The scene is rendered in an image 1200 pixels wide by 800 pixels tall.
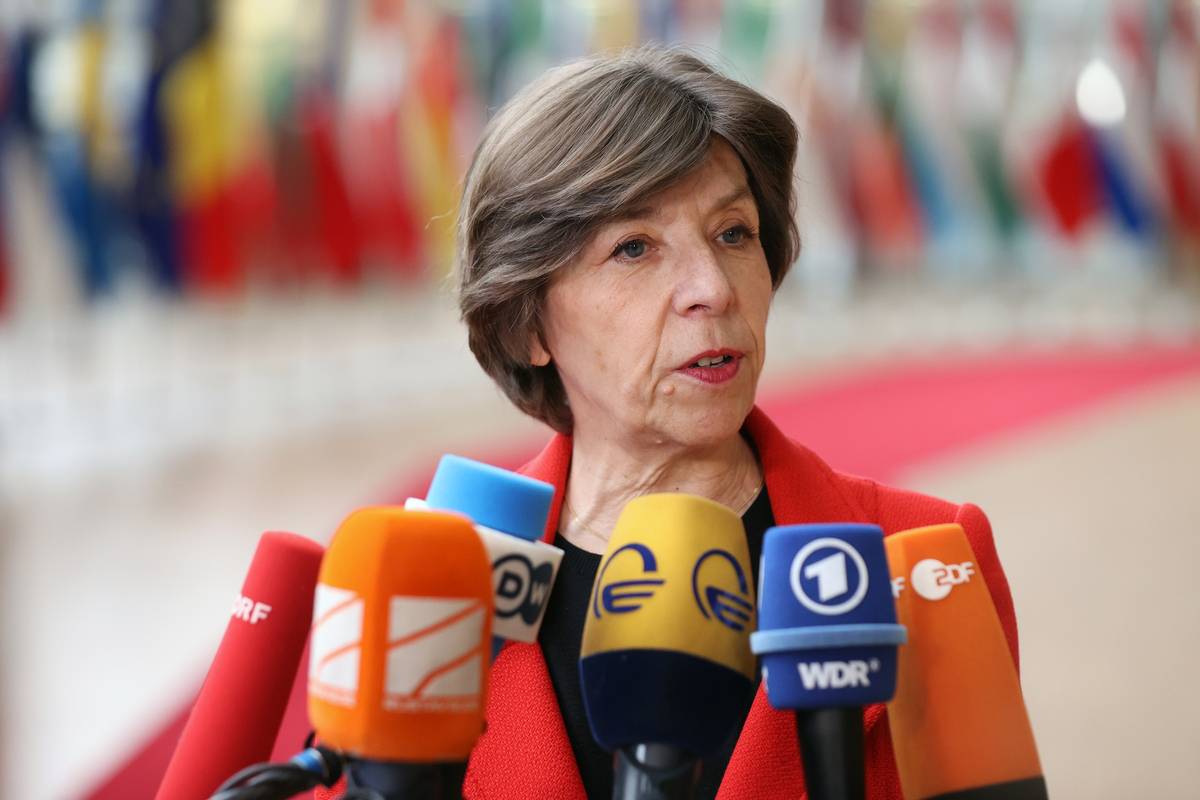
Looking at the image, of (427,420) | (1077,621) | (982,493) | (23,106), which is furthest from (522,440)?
(1077,621)

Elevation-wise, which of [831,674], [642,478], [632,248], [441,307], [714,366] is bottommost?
[831,674]

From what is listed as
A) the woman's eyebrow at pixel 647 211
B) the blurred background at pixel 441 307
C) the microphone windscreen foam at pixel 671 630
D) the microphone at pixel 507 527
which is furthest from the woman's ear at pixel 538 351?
the blurred background at pixel 441 307

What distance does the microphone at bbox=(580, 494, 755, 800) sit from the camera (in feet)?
3.25

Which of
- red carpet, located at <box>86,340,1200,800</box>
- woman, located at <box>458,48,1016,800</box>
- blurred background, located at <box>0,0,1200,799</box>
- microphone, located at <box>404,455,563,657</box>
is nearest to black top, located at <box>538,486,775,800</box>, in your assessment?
woman, located at <box>458,48,1016,800</box>

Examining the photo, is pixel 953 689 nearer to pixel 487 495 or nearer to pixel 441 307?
pixel 487 495

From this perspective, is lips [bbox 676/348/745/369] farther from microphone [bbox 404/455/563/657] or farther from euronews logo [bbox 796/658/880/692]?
euronews logo [bbox 796/658/880/692]

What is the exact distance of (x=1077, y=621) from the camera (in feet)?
11.6

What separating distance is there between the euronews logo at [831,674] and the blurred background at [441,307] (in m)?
1.83

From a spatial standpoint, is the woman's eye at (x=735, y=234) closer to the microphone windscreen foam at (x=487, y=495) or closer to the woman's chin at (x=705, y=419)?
the woman's chin at (x=705, y=419)

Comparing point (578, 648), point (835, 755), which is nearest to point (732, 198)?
point (578, 648)

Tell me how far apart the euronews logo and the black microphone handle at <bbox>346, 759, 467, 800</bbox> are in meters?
0.23

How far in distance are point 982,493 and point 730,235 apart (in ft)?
11.1

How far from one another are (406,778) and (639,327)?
0.64m

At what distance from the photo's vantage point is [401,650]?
940 mm
